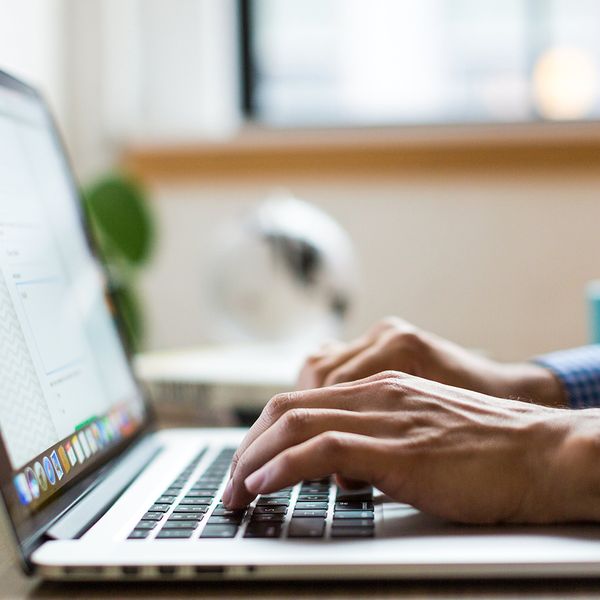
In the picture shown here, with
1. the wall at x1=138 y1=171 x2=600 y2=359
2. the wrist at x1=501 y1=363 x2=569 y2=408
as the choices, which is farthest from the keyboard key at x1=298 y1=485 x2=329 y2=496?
the wall at x1=138 y1=171 x2=600 y2=359

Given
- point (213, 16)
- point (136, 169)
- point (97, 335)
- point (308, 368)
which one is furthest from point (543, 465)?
point (213, 16)

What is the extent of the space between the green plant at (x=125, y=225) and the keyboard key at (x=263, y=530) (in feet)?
3.01

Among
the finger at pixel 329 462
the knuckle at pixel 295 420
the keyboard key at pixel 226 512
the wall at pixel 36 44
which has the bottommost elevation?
the keyboard key at pixel 226 512

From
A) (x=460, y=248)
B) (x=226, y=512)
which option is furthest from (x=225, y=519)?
(x=460, y=248)

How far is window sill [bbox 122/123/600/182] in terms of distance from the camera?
5.08 ft

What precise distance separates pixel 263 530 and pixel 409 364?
26 centimetres

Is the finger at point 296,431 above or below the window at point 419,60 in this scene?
below

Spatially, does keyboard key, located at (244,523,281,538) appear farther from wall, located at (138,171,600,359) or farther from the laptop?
wall, located at (138,171,600,359)

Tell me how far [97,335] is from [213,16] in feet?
3.80

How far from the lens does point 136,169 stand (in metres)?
1.64

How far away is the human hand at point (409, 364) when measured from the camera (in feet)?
2.06

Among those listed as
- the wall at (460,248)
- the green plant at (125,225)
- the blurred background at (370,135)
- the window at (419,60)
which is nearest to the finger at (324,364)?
the green plant at (125,225)

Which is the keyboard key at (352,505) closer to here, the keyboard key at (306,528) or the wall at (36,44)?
the keyboard key at (306,528)

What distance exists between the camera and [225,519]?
0.43 meters
